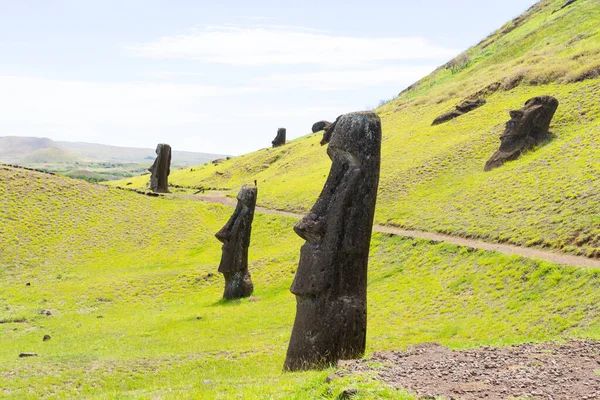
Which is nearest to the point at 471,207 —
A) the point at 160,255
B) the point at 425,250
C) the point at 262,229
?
the point at 425,250

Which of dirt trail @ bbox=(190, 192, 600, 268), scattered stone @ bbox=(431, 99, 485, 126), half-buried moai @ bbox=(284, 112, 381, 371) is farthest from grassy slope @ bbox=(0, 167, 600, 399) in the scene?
scattered stone @ bbox=(431, 99, 485, 126)

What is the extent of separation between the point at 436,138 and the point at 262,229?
24045mm

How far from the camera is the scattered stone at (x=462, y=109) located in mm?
65375

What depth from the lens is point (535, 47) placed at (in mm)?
82938

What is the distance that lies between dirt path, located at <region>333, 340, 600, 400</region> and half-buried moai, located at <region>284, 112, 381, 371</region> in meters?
2.07

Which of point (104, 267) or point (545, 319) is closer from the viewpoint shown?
point (545, 319)

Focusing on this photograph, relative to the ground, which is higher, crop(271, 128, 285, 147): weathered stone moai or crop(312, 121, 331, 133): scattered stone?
crop(312, 121, 331, 133): scattered stone

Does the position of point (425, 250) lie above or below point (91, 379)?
above

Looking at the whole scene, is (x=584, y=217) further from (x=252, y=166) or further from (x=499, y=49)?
(x=499, y=49)

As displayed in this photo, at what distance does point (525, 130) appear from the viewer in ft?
Answer: 145

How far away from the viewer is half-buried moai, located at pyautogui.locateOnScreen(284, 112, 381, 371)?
14555mm

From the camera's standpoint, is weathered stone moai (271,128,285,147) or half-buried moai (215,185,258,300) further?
weathered stone moai (271,128,285,147)

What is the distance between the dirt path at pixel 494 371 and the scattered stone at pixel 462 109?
5522 centimetres

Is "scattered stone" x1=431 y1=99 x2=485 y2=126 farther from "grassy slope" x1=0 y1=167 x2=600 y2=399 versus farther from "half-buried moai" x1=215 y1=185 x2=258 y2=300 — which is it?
"half-buried moai" x1=215 y1=185 x2=258 y2=300
